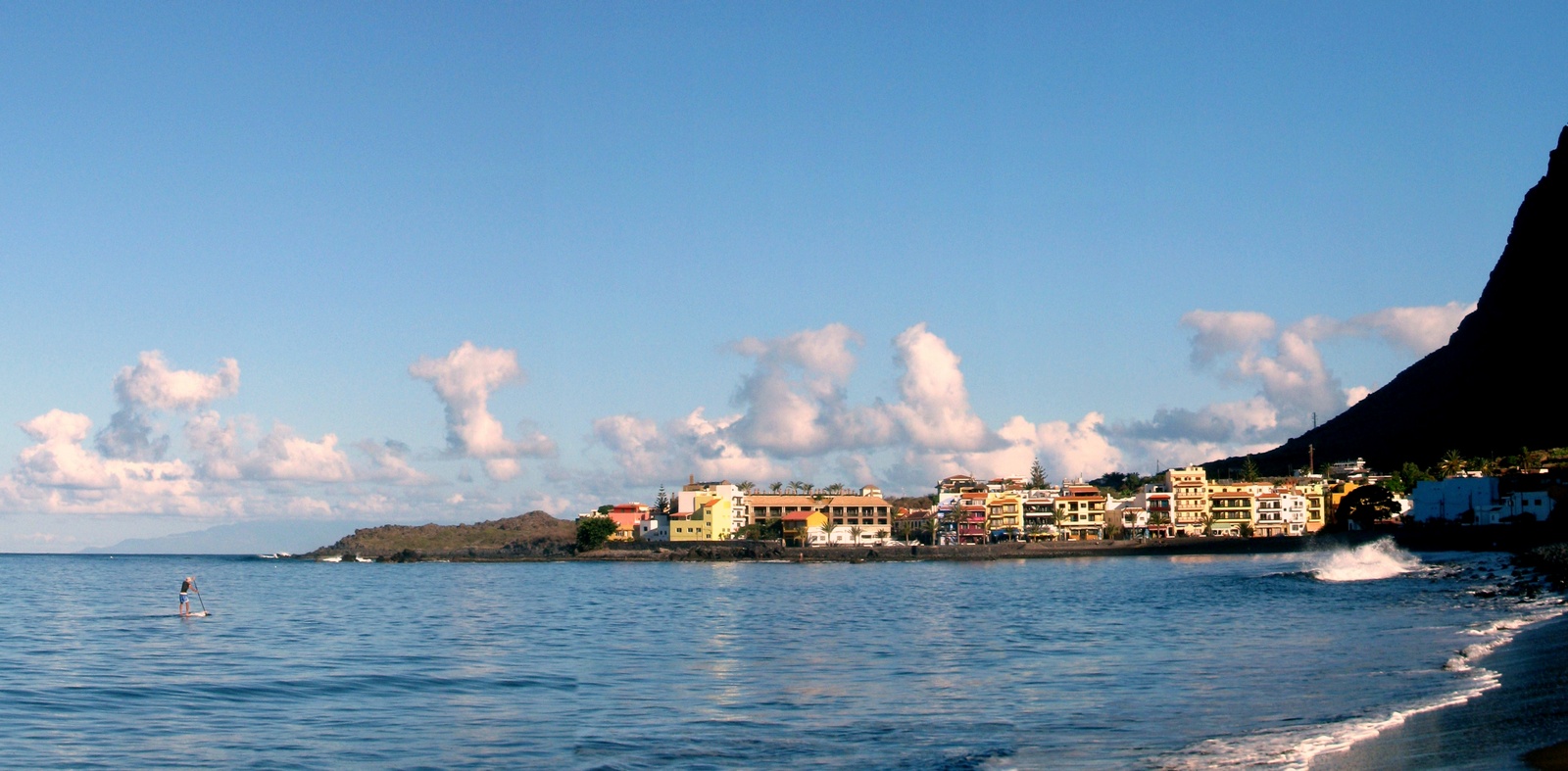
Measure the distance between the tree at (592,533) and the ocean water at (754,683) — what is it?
124 metres

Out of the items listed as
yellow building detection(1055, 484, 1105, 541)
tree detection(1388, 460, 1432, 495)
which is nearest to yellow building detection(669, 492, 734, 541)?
yellow building detection(1055, 484, 1105, 541)

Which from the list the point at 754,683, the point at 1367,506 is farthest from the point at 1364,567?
the point at 1367,506

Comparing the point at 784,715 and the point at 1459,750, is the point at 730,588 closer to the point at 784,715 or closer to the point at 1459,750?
the point at 784,715

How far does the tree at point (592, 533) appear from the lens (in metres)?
182

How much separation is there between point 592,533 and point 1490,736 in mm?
169633

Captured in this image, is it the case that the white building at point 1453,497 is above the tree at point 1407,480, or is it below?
below

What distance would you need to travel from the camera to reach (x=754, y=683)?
28422mm

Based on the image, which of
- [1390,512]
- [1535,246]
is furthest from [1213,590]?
[1535,246]

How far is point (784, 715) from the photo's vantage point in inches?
917

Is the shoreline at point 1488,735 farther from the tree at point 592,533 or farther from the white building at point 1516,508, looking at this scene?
the tree at point 592,533

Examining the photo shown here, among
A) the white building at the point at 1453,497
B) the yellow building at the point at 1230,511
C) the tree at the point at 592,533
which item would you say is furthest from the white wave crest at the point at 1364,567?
the tree at the point at 592,533

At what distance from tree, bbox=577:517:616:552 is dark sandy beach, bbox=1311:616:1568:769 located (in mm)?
164007

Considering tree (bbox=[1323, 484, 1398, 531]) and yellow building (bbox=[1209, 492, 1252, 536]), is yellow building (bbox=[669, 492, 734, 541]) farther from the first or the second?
tree (bbox=[1323, 484, 1398, 531])

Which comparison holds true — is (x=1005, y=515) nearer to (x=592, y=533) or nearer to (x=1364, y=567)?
(x=592, y=533)
